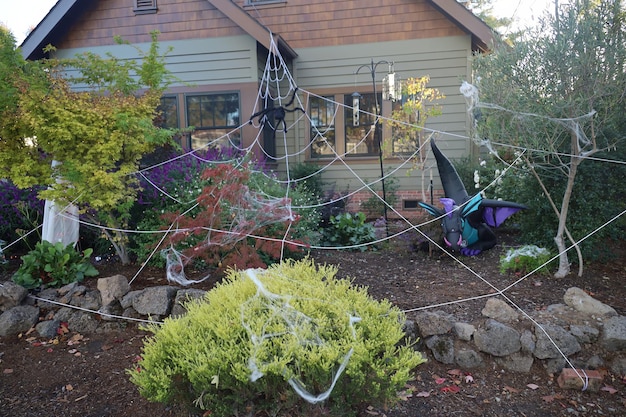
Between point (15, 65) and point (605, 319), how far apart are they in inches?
251

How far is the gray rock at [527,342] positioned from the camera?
3490 millimetres

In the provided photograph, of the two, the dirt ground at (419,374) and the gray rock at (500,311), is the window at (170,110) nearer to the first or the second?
the dirt ground at (419,374)

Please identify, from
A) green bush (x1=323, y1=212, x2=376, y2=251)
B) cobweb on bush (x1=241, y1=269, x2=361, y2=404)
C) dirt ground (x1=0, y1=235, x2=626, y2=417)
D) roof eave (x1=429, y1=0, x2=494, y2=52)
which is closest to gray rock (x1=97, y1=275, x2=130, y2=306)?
dirt ground (x1=0, y1=235, x2=626, y2=417)

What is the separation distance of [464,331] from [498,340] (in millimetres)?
255

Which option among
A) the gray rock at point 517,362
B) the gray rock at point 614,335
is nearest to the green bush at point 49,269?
the gray rock at point 517,362

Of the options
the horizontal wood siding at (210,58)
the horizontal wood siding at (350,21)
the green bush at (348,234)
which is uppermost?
the horizontal wood siding at (350,21)

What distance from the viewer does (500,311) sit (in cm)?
383

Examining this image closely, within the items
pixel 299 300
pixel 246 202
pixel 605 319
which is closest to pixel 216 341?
pixel 299 300

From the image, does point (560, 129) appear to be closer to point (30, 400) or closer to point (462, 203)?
point (462, 203)

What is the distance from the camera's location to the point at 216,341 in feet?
7.96

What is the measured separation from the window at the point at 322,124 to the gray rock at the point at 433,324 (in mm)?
6345

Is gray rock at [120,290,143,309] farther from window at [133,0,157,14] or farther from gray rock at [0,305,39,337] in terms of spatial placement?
window at [133,0,157,14]

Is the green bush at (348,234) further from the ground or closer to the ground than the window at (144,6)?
closer to the ground

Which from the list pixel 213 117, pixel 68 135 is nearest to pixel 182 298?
pixel 68 135
